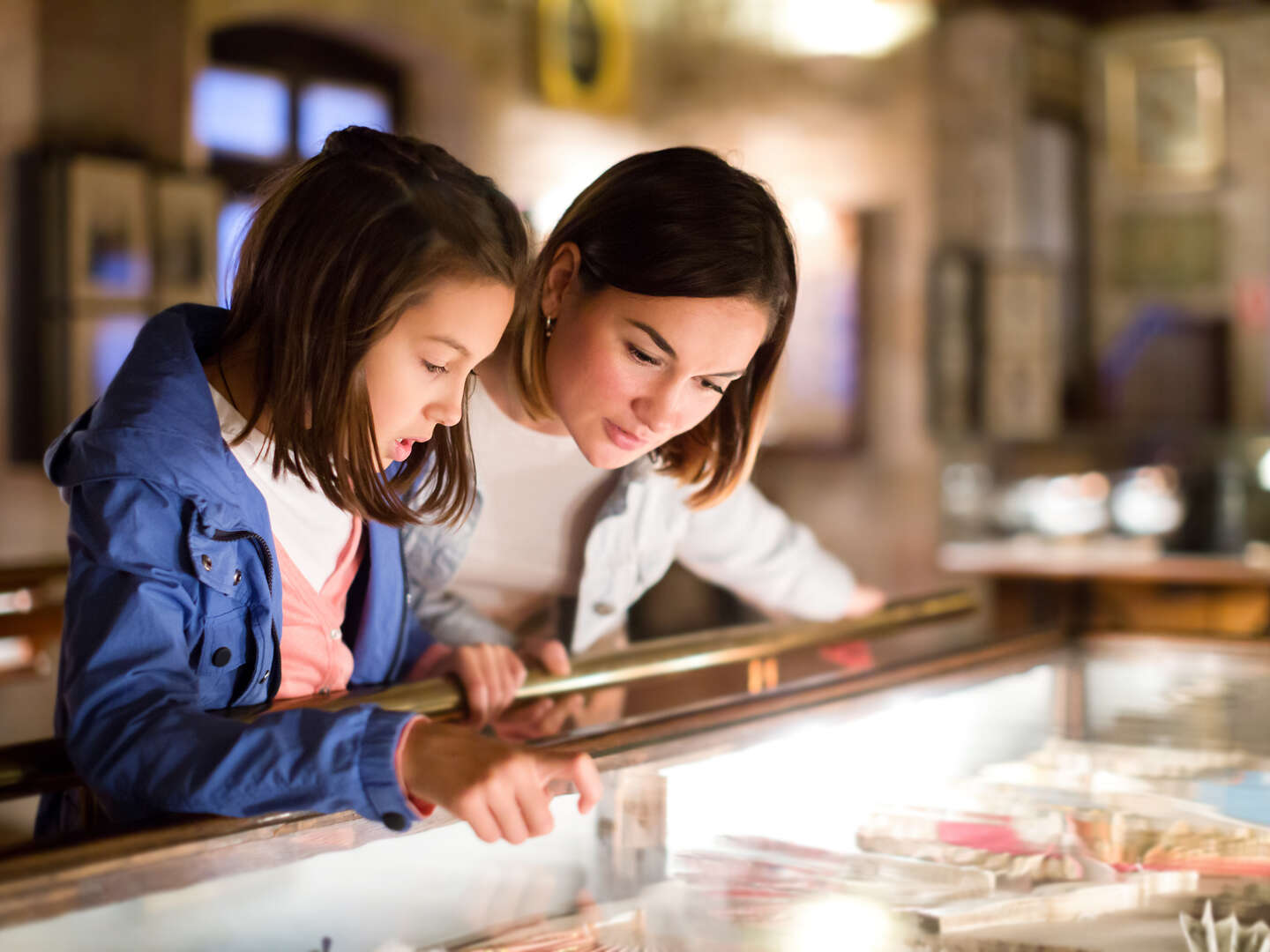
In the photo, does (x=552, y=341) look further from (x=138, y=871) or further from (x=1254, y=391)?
(x=1254, y=391)

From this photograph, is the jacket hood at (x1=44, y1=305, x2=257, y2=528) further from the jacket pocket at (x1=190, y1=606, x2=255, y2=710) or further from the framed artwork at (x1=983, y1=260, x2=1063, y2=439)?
the framed artwork at (x1=983, y1=260, x2=1063, y2=439)

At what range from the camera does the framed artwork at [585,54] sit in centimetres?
574

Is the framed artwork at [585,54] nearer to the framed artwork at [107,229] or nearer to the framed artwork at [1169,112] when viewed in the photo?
the framed artwork at [107,229]

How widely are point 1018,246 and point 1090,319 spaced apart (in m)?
1.17

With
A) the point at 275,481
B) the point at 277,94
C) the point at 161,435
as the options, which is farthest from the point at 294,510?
the point at 277,94

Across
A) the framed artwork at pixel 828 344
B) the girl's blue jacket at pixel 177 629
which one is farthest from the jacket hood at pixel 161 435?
the framed artwork at pixel 828 344

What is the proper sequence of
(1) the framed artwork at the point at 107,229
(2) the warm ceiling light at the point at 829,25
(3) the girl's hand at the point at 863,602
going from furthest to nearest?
(2) the warm ceiling light at the point at 829,25 < (1) the framed artwork at the point at 107,229 < (3) the girl's hand at the point at 863,602

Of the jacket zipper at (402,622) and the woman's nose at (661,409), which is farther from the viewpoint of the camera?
the jacket zipper at (402,622)

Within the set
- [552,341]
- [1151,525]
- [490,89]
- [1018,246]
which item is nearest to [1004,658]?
[552,341]

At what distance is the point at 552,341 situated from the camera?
42.0 inches

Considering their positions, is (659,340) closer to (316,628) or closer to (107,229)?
(316,628)

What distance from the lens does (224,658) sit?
885mm

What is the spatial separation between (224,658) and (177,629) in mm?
82

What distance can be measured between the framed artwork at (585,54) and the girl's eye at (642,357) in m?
5.04
